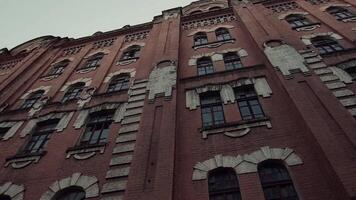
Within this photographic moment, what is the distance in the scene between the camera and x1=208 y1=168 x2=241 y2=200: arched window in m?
7.74

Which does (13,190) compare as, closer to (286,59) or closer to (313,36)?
(286,59)

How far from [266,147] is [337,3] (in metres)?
13.0

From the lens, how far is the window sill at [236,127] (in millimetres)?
9383

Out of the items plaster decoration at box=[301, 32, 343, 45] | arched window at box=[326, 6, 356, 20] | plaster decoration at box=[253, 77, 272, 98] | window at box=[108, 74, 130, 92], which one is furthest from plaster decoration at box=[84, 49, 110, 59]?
arched window at box=[326, 6, 356, 20]

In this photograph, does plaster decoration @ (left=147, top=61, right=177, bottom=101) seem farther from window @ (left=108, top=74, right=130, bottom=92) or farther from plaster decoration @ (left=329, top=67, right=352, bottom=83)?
plaster decoration @ (left=329, top=67, right=352, bottom=83)

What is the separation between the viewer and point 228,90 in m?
11.3

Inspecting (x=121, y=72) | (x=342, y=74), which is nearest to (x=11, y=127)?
(x=121, y=72)

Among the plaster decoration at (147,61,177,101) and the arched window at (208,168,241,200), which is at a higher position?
the plaster decoration at (147,61,177,101)

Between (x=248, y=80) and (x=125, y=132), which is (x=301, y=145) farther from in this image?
(x=125, y=132)

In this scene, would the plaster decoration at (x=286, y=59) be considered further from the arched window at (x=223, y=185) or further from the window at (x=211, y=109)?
the arched window at (x=223, y=185)

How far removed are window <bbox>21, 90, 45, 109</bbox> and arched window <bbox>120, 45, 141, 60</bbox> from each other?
473cm

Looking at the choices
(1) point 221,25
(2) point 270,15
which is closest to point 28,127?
(1) point 221,25

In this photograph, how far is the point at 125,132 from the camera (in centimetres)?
1005

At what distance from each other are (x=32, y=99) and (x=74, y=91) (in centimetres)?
217
